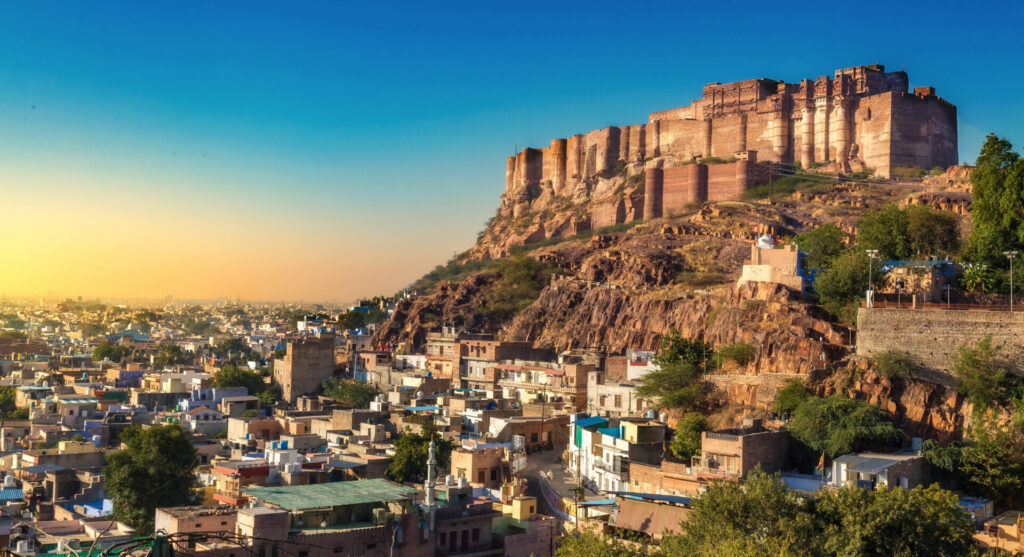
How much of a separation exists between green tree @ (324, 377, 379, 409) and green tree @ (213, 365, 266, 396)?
321 cm

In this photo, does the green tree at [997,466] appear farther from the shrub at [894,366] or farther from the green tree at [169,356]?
the green tree at [169,356]

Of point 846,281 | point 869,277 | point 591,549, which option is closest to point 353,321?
point 846,281

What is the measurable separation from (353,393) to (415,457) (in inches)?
618

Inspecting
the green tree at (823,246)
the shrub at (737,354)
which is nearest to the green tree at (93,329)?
the green tree at (823,246)

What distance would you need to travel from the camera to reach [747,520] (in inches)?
704

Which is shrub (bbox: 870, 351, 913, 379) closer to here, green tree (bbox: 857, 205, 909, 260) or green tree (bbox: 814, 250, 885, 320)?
green tree (bbox: 814, 250, 885, 320)

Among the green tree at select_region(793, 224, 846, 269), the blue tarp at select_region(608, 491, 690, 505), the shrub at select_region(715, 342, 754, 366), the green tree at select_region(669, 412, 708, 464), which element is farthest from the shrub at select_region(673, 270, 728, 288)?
the blue tarp at select_region(608, 491, 690, 505)

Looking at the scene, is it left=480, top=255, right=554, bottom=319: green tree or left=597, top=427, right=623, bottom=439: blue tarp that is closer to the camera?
left=597, top=427, right=623, bottom=439: blue tarp

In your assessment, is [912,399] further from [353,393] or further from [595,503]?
[353,393]

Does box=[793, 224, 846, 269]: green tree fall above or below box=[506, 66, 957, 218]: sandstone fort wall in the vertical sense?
below

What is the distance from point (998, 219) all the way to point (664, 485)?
14.3m

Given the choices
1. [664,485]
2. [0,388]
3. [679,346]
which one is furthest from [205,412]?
[664,485]

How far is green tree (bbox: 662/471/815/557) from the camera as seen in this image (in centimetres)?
1731

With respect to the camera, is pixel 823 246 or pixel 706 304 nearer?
pixel 823 246
